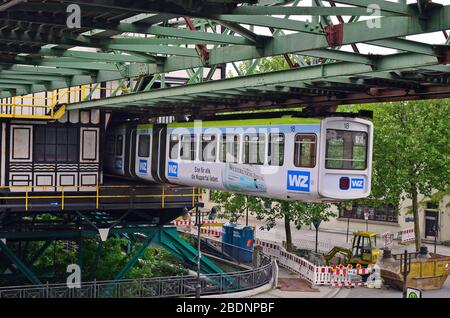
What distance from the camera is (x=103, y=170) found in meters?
30.1

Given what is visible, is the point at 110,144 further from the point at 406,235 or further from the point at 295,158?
the point at 406,235

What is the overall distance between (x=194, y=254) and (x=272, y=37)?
761 inches

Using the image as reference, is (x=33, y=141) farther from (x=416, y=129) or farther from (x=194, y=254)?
(x=416, y=129)

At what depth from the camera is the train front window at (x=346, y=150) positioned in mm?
18078

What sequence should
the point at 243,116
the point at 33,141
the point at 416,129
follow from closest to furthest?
the point at 243,116 → the point at 33,141 → the point at 416,129

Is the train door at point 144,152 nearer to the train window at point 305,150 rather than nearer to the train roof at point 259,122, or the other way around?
the train roof at point 259,122

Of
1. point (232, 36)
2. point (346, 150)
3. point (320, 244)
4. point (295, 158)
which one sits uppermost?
point (232, 36)

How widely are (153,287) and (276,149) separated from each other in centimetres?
1012

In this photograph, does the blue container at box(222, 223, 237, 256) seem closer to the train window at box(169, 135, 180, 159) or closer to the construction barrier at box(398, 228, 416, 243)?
the train window at box(169, 135, 180, 159)

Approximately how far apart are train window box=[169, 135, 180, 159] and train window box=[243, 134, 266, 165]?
428 centimetres

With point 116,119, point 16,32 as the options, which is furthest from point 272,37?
point 116,119

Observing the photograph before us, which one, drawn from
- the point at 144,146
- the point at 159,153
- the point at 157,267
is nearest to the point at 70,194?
the point at 144,146

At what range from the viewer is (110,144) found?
95.6ft
